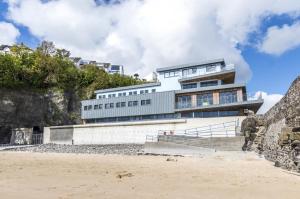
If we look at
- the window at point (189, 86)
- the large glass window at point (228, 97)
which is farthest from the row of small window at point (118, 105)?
the large glass window at point (228, 97)

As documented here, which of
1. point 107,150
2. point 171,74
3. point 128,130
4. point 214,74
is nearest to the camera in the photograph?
point 107,150

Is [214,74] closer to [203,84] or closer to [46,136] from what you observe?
[203,84]

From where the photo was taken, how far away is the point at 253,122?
26938 mm

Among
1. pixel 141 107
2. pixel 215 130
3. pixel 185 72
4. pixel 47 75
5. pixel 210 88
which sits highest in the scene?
pixel 47 75

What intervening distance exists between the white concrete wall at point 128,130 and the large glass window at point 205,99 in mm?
4990

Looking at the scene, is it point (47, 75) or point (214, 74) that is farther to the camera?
point (47, 75)

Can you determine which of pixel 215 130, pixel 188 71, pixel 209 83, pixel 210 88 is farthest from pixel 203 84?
pixel 215 130

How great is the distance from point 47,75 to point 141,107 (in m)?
26.6

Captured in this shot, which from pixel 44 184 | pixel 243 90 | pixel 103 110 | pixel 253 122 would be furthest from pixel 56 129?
pixel 44 184

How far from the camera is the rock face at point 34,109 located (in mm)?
56156

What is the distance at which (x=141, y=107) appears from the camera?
45.8 metres

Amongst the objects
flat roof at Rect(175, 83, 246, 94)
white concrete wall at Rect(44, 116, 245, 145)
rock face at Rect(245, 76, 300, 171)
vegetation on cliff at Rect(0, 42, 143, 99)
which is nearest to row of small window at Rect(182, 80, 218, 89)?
flat roof at Rect(175, 83, 246, 94)

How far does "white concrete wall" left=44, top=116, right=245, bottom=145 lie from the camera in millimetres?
36384

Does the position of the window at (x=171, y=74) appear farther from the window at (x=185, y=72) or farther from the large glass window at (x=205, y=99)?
A: the large glass window at (x=205, y=99)
